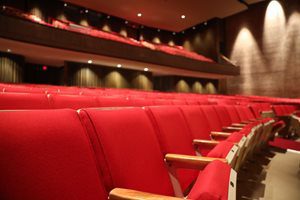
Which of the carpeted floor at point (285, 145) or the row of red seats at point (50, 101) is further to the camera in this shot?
the carpeted floor at point (285, 145)

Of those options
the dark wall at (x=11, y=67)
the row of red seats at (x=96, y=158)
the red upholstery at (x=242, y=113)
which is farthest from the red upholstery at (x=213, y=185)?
A: the dark wall at (x=11, y=67)

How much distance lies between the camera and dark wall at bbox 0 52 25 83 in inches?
101

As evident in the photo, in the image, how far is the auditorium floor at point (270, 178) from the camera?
601 millimetres

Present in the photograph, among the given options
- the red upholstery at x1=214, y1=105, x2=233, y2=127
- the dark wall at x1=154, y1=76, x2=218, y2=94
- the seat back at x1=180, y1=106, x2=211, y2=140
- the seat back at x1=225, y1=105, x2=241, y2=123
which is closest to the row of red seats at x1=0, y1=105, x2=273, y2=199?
the seat back at x1=180, y1=106, x2=211, y2=140

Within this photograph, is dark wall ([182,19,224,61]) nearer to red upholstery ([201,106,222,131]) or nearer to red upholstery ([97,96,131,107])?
red upholstery ([201,106,222,131])

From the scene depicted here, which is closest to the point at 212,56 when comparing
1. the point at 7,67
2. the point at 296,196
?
the point at 7,67

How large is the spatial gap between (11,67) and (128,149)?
9.06 feet

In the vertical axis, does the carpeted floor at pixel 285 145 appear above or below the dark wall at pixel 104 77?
below

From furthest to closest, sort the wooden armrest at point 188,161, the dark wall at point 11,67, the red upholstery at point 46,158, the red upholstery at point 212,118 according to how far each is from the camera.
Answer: the dark wall at point 11,67 < the red upholstery at point 212,118 < the wooden armrest at point 188,161 < the red upholstery at point 46,158

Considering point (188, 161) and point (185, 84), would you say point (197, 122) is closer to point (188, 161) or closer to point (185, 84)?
point (188, 161)

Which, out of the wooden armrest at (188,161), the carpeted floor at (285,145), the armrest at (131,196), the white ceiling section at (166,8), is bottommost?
the carpeted floor at (285,145)

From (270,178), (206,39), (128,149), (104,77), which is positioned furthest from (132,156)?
(206,39)

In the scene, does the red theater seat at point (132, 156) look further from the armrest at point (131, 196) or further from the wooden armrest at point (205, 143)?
the wooden armrest at point (205, 143)

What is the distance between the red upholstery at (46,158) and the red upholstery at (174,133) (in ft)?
0.58
